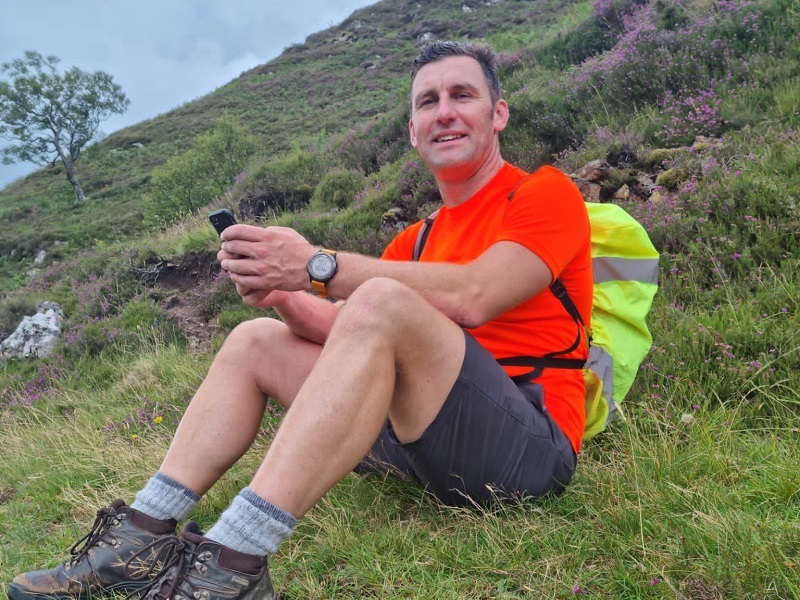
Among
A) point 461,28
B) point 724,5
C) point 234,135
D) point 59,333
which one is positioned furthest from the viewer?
point 461,28

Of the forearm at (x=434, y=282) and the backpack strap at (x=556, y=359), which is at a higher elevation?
the forearm at (x=434, y=282)

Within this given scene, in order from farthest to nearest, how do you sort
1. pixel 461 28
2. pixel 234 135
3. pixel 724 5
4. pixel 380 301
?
pixel 461 28 < pixel 234 135 < pixel 724 5 < pixel 380 301

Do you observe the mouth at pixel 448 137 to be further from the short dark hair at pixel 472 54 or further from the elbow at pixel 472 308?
the elbow at pixel 472 308

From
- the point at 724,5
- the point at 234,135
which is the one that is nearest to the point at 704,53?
the point at 724,5

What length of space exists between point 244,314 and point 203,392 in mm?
4069

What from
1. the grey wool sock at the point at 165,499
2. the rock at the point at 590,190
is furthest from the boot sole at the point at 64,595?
the rock at the point at 590,190

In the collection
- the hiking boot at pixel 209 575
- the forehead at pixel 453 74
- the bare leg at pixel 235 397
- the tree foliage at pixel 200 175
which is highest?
the tree foliage at pixel 200 175

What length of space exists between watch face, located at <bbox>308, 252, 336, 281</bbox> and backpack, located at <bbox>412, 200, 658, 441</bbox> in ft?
2.41

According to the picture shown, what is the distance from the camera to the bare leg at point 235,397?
2240 mm

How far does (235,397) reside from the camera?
7.72 ft

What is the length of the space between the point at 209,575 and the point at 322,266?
1119mm

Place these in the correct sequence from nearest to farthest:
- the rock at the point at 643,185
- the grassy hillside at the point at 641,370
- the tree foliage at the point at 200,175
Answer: the grassy hillside at the point at 641,370 → the rock at the point at 643,185 → the tree foliage at the point at 200,175

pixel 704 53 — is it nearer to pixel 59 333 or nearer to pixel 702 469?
pixel 702 469

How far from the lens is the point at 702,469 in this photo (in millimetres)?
2027
